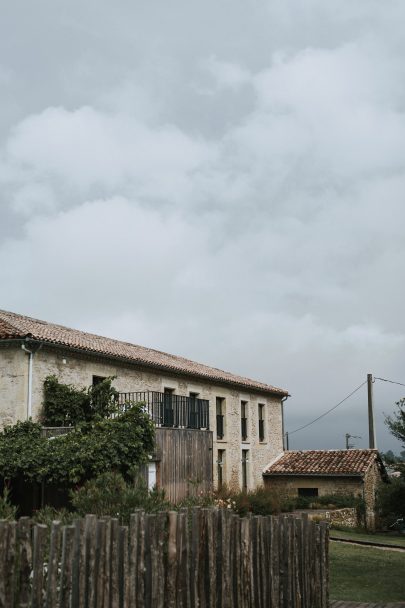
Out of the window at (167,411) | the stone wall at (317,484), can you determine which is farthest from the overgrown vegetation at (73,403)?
the stone wall at (317,484)

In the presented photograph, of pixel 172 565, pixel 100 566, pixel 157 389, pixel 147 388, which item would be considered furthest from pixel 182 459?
pixel 100 566

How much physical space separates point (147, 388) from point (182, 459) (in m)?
4.07

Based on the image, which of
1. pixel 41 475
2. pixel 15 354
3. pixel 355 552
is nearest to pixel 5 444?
pixel 41 475

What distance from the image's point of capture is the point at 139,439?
1748 centimetres

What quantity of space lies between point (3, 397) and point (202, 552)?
43.8 feet

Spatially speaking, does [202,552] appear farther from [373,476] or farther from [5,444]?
[373,476]

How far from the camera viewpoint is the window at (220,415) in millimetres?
28391

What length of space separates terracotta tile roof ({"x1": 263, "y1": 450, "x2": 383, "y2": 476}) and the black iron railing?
31.3 ft

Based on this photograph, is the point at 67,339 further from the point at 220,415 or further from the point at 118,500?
the point at 118,500

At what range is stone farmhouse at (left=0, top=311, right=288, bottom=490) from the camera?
18203mm

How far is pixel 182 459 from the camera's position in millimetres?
19734

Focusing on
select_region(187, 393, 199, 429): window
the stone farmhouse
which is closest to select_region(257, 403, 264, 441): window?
the stone farmhouse

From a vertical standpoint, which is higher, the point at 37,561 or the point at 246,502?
the point at 37,561

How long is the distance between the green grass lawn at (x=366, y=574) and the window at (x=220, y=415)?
34.8 ft
